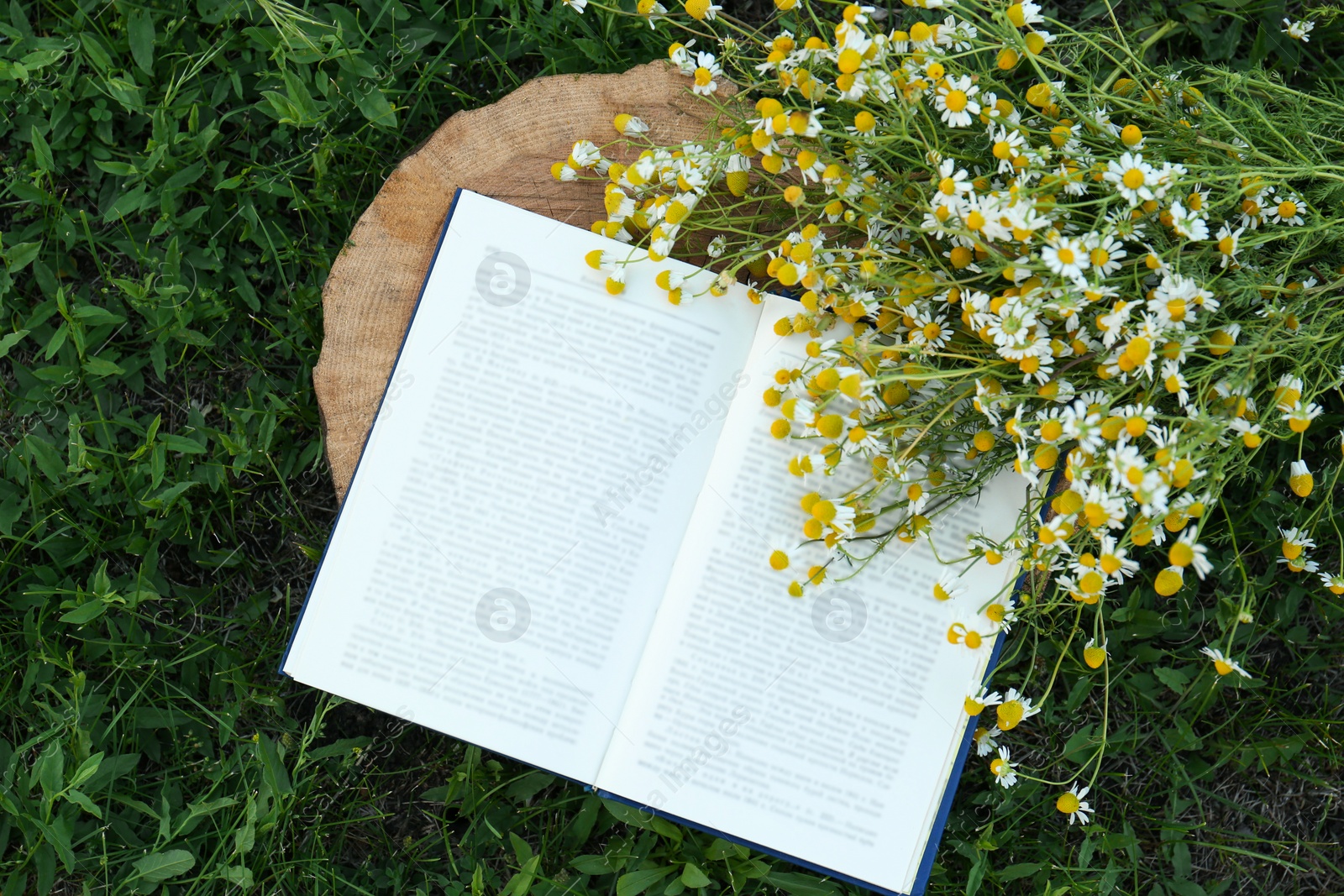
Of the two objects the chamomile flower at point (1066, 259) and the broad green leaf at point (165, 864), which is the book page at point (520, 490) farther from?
the chamomile flower at point (1066, 259)

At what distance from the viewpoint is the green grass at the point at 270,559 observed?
1.99 meters

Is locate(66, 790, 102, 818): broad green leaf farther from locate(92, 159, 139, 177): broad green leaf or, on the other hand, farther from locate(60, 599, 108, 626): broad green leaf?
locate(92, 159, 139, 177): broad green leaf

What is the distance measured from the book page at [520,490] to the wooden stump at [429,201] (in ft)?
0.26

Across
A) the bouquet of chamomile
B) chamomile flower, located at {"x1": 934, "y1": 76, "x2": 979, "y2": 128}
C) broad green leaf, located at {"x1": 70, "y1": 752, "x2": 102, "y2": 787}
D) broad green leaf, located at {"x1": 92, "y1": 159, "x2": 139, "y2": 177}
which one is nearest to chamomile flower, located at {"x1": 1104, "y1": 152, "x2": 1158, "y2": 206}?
the bouquet of chamomile

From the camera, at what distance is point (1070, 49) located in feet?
5.79

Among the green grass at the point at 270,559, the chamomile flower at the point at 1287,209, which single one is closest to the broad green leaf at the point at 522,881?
the green grass at the point at 270,559

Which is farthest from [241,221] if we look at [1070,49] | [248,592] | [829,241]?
[1070,49]

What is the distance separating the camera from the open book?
176cm

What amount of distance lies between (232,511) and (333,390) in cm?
43

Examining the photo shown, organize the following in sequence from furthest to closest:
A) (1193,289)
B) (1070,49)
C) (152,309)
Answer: (152,309)
(1070,49)
(1193,289)

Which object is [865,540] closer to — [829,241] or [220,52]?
[829,241]

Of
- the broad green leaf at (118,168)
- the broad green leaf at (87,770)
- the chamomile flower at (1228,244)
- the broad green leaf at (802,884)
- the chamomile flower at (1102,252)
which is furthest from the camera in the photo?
the broad green leaf at (118,168)

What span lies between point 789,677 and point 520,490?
0.58m

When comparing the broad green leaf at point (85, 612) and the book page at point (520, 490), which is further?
the broad green leaf at point (85, 612)
